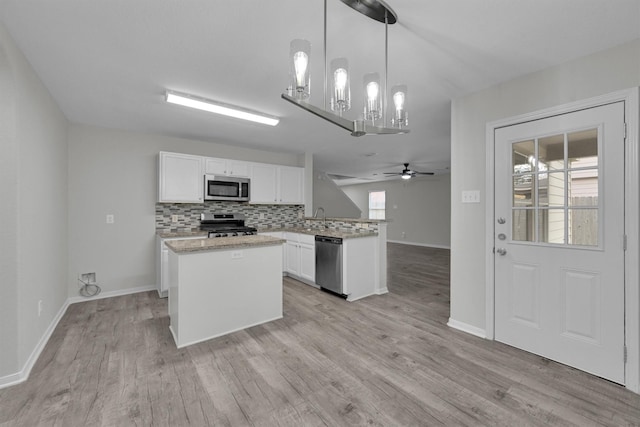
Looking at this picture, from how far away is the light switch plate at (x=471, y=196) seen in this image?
2.71 metres

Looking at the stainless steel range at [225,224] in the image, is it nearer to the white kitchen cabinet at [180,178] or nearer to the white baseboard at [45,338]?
the white kitchen cabinet at [180,178]

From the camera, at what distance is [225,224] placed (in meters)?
4.77

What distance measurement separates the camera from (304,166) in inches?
218

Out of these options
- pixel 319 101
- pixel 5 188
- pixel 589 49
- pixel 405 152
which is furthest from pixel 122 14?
pixel 405 152

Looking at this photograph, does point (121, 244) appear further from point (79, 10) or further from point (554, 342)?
point (554, 342)

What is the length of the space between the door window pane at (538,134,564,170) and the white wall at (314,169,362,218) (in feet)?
18.4

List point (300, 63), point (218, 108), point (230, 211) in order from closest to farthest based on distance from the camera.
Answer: point (300, 63), point (218, 108), point (230, 211)

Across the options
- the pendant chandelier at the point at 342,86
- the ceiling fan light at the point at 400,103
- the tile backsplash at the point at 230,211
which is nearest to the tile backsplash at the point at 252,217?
the tile backsplash at the point at 230,211

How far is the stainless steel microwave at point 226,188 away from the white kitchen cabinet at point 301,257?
3.49 ft

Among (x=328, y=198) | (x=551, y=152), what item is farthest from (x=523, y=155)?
(x=328, y=198)

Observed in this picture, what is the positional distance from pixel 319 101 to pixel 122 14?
180cm

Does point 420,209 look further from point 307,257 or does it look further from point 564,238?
point 564,238

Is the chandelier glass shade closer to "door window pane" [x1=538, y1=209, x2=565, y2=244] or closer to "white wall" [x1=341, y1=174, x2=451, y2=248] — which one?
"door window pane" [x1=538, y1=209, x2=565, y2=244]

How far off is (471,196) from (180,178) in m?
3.86
